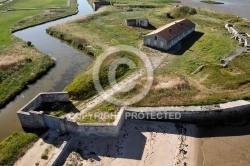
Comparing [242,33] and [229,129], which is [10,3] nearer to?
[242,33]

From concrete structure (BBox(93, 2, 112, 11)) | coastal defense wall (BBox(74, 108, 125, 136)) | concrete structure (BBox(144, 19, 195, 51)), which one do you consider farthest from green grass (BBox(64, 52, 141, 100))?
concrete structure (BBox(93, 2, 112, 11))

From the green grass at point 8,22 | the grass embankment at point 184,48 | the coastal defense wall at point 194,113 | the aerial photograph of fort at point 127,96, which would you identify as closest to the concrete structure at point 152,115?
the coastal defense wall at point 194,113

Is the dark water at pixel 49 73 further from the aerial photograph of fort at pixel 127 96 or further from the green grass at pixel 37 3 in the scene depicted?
the green grass at pixel 37 3

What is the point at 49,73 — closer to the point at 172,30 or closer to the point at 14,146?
the point at 14,146

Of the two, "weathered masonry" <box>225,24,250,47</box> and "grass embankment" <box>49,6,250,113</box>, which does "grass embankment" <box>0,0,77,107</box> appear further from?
"weathered masonry" <box>225,24,250,47</box>

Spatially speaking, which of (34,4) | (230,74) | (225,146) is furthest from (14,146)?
(34,4)
